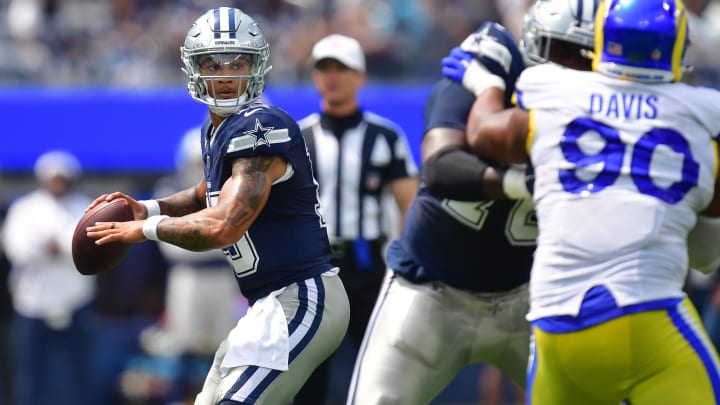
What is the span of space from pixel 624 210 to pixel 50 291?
6693 mm

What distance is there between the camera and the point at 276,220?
13.8ft

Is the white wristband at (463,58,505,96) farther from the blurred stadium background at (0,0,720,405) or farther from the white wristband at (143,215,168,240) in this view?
the blurred stadium background at (0,0,720,405)

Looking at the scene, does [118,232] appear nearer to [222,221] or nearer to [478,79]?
[222,221]

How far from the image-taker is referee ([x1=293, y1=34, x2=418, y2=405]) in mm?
6754

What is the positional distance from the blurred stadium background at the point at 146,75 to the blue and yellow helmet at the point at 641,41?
4.96 metres

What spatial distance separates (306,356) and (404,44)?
289 inches

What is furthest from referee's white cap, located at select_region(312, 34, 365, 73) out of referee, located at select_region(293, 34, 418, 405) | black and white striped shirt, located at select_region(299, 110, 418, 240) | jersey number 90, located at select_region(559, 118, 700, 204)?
jersey number 90, located at select_region(559, 118, 700, 204)

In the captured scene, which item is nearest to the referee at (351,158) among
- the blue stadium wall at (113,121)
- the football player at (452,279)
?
the football player at (452,279)

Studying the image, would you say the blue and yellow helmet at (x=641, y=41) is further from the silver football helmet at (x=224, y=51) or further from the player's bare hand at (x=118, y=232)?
the player's bare hand at (x=118, y=232)

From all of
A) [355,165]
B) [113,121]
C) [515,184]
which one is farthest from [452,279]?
[113,121]

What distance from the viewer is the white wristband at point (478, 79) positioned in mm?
4172

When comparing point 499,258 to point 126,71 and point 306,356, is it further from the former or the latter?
point 126,71

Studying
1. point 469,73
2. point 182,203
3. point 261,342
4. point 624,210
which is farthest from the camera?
point 182,203

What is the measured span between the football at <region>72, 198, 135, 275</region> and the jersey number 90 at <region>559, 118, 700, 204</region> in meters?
1.51
